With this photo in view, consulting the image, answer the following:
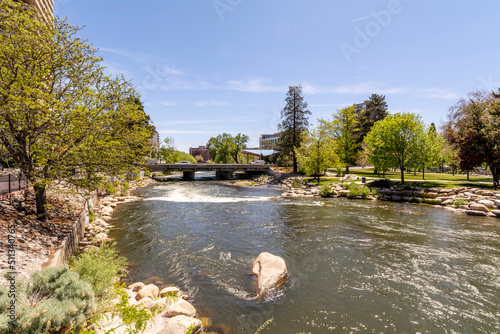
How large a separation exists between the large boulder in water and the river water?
316mm

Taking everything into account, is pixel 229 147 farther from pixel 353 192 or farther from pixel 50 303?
pixel 50 303

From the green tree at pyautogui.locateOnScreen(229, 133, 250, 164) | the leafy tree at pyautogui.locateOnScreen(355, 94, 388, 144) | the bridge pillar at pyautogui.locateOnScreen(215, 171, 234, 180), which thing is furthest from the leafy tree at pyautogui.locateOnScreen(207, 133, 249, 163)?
the leafy tree at pyautogui.locateOnScreen(355, 94, 388, 144)

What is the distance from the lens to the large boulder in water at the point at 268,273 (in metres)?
7.59

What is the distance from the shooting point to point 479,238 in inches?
500

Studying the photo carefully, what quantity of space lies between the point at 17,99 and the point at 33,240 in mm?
4812

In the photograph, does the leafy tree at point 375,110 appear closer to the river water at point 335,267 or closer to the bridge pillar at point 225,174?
the bridge pillar at point 225,174

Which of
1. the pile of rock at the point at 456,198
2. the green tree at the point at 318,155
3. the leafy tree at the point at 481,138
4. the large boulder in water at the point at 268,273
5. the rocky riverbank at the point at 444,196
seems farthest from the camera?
the green tree at the point at 318,155

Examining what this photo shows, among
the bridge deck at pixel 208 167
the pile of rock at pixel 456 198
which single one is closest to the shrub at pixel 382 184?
the pile of rock at pixel 456 198

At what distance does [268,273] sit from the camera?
808 centimetres

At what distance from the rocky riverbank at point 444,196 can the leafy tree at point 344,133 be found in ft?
55.2

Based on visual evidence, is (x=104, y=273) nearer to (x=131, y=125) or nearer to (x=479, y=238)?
(x=131, y=125)

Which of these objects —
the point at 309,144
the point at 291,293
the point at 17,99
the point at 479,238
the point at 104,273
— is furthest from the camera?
the point at 309,144

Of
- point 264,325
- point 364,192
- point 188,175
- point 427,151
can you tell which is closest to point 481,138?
point 427,151

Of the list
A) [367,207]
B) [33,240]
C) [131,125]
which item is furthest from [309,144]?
[33,240]
